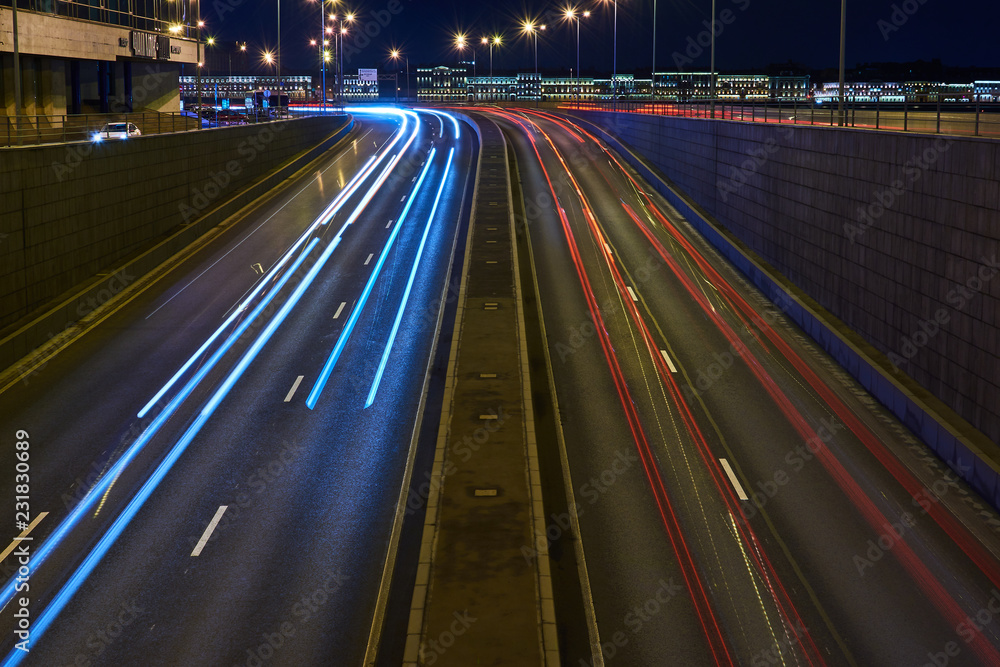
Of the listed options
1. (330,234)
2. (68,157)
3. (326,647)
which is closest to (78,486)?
(326,647)

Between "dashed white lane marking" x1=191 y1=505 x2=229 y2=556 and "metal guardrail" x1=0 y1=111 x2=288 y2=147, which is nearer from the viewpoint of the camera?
"dashed white lane marking" x1=191 y1=505 x2=229 y2=556

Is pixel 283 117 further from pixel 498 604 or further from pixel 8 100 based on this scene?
pixel 498 604

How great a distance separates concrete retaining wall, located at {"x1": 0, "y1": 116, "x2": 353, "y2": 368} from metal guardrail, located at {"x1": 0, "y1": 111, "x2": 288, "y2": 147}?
62cm

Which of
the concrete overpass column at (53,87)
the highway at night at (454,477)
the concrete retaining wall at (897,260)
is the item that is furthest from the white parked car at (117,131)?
the concrete retaining wall at (897,260)

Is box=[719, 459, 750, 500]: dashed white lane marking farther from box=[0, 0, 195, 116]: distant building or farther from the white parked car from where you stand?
box=[0, 0, 195, 116]: distant building

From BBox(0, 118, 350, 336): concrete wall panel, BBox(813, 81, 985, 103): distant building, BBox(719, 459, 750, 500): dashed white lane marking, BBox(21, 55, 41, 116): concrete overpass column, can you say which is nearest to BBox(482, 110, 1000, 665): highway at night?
BBox(719, 459, 750, 500): dashed white lane marking

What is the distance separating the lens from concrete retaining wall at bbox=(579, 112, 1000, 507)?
1973 centimetres

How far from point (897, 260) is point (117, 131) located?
28.5 metres

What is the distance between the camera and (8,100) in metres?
42.8

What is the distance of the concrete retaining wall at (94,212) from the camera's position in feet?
85.3

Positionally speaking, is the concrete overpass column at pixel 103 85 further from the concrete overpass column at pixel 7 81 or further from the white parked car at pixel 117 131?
the white parked car at pixel 117 131

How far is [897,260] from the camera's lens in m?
24.1

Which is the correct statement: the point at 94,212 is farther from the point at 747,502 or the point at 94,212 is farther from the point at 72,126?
the point at 747,502

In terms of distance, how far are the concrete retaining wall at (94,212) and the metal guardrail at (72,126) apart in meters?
0.62
